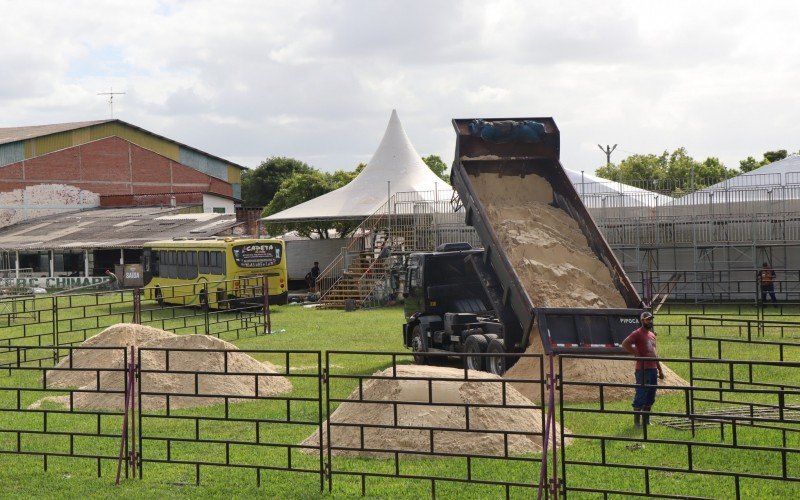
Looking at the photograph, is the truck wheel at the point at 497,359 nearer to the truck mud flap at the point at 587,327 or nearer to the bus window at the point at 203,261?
the truck mud flap at the point at 587,327

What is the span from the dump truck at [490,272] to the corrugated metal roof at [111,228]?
31.0 m

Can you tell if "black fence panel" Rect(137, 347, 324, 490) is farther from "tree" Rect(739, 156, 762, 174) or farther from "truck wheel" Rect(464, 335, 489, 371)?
"tree" Rect(739, 156, 762, 174)

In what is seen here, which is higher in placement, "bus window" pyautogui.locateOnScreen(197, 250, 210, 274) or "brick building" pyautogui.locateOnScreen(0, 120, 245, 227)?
"brick building" pyautogui.locateOnScreen(0, 120, 245, 227)

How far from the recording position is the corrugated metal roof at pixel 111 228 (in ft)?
171

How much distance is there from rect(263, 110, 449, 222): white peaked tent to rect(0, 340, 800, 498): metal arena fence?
2651cm

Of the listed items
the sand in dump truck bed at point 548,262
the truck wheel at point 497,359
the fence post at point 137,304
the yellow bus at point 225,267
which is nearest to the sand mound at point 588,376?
the sand in dump truck bed at point 548,262

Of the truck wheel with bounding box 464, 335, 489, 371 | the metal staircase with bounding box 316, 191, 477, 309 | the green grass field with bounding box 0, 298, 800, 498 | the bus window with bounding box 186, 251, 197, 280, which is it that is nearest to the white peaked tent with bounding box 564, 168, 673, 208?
the metal staircase with bounding box 316, 191, 477, 309

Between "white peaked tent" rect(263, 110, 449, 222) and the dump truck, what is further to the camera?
"white peaked tent" rect(263, 110, 449, 222)

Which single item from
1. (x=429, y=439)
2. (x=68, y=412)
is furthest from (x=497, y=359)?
(x=68, y=412)

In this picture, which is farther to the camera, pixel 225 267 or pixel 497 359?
pixel 225 267

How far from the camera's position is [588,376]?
51.2ft

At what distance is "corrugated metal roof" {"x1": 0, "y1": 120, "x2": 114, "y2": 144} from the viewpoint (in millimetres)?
64125

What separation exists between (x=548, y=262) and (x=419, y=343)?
362cm

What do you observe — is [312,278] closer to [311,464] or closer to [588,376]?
[588,376]
